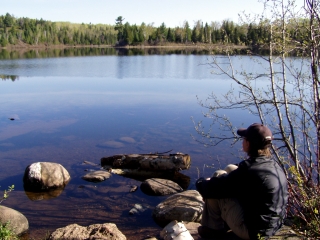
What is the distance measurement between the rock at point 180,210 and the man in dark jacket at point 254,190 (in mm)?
2292

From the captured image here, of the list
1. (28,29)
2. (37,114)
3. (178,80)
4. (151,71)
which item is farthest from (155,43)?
(37,114)

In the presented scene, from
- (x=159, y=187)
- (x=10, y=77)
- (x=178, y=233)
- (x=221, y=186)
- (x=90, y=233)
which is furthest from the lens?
(x=10, y=77)

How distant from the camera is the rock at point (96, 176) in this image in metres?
7.75

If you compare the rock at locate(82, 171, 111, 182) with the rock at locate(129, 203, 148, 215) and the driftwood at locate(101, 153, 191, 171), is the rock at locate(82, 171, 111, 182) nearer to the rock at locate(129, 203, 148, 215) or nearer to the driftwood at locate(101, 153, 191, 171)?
the driftwood at locate(101, 153, 191, 171)

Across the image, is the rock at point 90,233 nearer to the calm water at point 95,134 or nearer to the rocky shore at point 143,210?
the rocky shore at point 143,210

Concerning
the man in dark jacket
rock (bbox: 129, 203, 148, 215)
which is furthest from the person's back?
rock (bbox: 129, 203, 148, 215)

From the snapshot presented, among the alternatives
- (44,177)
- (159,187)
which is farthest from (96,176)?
(159,187)

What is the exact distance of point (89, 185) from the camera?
24.7 feet

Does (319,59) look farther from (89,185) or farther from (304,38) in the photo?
(89,185)

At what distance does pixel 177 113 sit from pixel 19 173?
655 cm

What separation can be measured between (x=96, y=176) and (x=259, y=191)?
5.38m

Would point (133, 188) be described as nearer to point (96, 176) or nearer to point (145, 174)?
point (145, 174)

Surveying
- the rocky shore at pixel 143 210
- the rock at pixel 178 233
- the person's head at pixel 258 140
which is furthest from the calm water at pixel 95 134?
the person's head at pixel 258 140

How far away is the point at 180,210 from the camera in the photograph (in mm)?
5695
